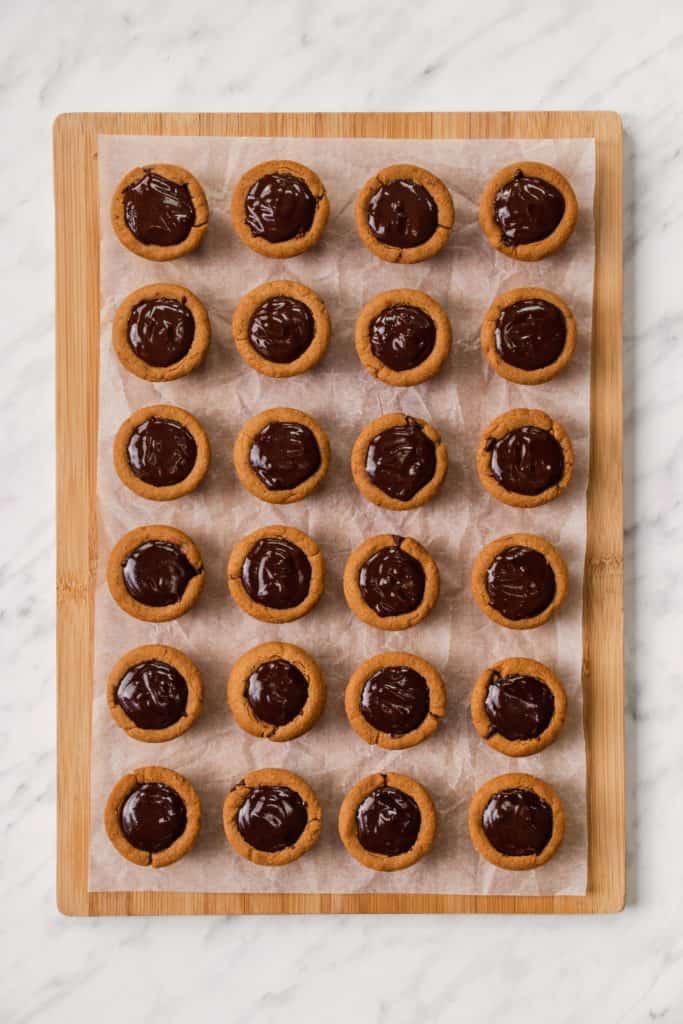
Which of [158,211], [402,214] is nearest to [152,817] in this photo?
[158,211]

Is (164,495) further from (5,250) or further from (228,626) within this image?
(5,250)

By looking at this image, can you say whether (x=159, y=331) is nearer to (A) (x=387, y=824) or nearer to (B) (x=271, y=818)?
(B) (x=271, y=818)

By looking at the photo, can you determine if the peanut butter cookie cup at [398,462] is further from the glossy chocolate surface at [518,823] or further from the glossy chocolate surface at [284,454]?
the glossy chocolate surface at [518,823]

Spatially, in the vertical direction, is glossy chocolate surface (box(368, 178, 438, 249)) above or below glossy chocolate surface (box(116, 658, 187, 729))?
above

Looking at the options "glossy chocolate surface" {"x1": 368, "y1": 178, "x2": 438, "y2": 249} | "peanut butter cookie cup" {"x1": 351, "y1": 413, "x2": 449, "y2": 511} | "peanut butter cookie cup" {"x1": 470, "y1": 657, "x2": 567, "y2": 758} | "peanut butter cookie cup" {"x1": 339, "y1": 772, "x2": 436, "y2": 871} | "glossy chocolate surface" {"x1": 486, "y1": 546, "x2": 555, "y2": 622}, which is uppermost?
"glossy chocolate surface" {"x1": 368, "y1": 178, "x2": 438, "y2": 249}

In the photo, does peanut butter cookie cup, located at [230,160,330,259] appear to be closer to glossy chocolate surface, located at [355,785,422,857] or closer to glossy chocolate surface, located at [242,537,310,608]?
glossy chocolate surface, located at [242,537,310,608]

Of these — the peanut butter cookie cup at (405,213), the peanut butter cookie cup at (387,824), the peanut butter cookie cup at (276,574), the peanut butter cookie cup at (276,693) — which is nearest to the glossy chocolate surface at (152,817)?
the peanut butter cookie cup at (276,693)

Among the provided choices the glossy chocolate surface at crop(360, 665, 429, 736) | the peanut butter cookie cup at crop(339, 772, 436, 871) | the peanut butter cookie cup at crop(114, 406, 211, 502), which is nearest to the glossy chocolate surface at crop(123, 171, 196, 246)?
the peanut butter cookie cup at crop(114, 406, 211, 502)
